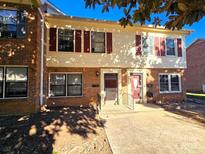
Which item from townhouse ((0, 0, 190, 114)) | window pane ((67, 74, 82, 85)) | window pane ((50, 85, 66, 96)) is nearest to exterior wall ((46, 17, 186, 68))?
townhouse ((0, 0, 190, 114))

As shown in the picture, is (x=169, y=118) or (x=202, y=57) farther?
(x=202, y=57)

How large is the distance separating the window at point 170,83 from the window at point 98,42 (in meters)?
5.53

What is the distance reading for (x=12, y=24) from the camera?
27.5 ft

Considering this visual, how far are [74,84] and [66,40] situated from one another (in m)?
3.19

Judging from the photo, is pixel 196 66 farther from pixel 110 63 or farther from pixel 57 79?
pixel 57 79

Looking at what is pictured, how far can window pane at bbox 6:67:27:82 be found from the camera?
27.0 feet

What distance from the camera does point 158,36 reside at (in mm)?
13398

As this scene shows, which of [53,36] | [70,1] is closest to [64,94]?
[53,36]

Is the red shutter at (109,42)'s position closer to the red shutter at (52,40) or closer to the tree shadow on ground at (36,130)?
the red shutter at (52,40)

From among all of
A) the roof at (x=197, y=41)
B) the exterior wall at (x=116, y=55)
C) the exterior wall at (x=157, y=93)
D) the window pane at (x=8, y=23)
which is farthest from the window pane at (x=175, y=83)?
the roof at (x=197, y=41)

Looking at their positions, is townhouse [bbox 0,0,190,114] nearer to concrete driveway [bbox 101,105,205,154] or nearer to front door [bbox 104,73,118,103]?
front door [bbox 104,73,118,103]

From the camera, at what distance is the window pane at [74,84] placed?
11.5 meters

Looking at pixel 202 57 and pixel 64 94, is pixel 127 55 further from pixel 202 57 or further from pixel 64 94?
pixel 202 57

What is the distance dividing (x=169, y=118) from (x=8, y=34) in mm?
9590
